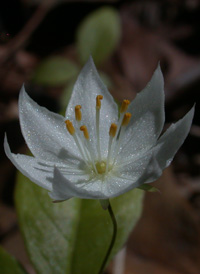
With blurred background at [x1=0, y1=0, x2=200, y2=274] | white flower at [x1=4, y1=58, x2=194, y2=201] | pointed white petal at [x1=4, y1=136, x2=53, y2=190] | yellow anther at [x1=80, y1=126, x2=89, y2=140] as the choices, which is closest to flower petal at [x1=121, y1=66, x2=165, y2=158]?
white flower at [x1=4, y1=58, x2=194, y2=201]

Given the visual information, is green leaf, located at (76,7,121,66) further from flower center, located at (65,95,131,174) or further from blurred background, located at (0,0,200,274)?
flower center, located at (65,95,131,174)

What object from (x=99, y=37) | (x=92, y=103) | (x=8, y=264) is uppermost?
(x=92, y=103)

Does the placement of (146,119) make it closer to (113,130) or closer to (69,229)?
(113,130)

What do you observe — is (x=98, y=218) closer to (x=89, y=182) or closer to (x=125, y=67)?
(x=89, y=182)

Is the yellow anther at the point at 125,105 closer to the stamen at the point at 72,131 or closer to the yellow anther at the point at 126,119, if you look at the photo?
the yellow anther at the point at 126,119

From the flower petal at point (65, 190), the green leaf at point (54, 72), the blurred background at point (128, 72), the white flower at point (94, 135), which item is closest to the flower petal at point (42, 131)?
the white flower at point (94, 135)

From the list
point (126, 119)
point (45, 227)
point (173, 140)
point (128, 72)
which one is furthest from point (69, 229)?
point (128, 72)
